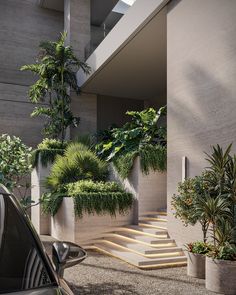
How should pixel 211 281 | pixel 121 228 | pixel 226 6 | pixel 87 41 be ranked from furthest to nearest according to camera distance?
pixel 87 41, pixel 121 228, pixel 226 6, pixel 211 281

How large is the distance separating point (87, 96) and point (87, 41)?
1995 mm

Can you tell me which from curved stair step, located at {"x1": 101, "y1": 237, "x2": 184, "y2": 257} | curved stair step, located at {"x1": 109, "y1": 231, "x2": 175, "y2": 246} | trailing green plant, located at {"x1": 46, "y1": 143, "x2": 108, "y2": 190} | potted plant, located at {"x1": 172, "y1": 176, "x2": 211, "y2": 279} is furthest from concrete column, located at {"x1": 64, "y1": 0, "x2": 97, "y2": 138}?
potted plant, located at {"x1": 172, "y1": 176, "x2": 211, "y2": 279}

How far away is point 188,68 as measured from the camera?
633 cm

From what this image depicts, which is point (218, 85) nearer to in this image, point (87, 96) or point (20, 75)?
point (87, 96)

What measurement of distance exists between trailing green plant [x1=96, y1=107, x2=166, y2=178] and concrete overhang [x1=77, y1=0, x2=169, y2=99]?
167 centimetres

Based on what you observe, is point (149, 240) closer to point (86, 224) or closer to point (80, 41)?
point (86, 224)

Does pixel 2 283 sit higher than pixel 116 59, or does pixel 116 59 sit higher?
pixel 116 59

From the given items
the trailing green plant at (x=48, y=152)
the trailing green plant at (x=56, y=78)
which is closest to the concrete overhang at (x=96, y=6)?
the trailing green plant at (x=56, y=78)

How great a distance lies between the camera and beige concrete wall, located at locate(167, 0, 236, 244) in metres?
5.38

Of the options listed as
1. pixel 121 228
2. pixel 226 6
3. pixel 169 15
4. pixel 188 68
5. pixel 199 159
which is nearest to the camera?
pixel 226 6

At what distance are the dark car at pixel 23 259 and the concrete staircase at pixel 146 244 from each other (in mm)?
4115

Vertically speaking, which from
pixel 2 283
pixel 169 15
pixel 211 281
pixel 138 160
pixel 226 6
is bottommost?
pixel 211 281

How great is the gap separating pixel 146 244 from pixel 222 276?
220 cm

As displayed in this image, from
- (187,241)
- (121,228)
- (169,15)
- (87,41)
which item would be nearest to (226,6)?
(169,15)
